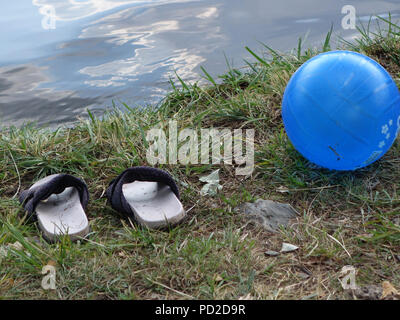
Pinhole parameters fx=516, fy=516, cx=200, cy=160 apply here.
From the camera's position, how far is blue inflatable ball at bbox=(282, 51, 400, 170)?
2838 mm

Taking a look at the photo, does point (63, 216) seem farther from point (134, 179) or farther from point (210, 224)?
point (210, 224)

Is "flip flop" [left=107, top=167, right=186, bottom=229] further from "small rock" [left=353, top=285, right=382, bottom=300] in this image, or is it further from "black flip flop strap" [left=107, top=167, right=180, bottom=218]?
"small rock" [left=353, top=285, right=382, bottom=300]

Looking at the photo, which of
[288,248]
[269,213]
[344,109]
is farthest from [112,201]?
[344,109]

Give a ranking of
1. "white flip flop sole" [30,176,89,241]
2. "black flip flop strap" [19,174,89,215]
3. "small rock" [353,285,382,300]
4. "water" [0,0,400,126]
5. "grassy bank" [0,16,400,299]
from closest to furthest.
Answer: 1. "small rock" [353,285,382,300]
2. "grassy bank" [0,16,400,299]
3. "white flip flop sole" [30,176,89,241]
4. "black flip flop strap" [19,174,89,215]
5. "water" [0,0,400,126]

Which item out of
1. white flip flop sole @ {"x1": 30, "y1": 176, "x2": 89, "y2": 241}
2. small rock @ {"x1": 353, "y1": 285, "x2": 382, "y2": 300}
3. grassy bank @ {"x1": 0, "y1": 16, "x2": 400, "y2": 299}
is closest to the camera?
small rock @ {"x1": 353, "y1": 285, "x2": 382, "y2": 300}

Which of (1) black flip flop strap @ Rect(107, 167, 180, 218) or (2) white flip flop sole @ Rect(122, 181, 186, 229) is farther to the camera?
(1) black flip flop strap @ Rect(107, 167, 180, 218)

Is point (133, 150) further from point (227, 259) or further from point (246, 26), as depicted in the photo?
point (246, 26)

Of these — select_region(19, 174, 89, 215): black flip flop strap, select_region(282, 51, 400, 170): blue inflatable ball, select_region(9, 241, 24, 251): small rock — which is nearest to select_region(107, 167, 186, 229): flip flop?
select_region(19, 174, 89, 215): black flip flop strap

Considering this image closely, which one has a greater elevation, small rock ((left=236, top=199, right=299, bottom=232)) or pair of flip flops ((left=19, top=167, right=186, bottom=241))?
pair of flip flops ((left=19, top=167, right=186, bottom=241))

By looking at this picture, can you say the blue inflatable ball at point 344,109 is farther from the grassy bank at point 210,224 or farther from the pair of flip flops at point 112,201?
the pair of flip flops at point 112,201

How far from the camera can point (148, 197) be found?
10.2 feet

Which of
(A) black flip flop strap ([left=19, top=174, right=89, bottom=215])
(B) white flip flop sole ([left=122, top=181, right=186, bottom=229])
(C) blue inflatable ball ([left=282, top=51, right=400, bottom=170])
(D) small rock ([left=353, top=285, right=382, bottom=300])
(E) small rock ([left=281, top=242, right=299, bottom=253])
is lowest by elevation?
(E) small rock ([left=281, top=242, right=299, bottom=253])

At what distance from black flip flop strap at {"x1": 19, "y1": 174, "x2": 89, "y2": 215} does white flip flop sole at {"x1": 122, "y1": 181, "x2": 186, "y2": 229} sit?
9.8 inches

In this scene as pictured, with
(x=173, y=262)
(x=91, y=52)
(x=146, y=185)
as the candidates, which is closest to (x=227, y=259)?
(x=173, y=262)
